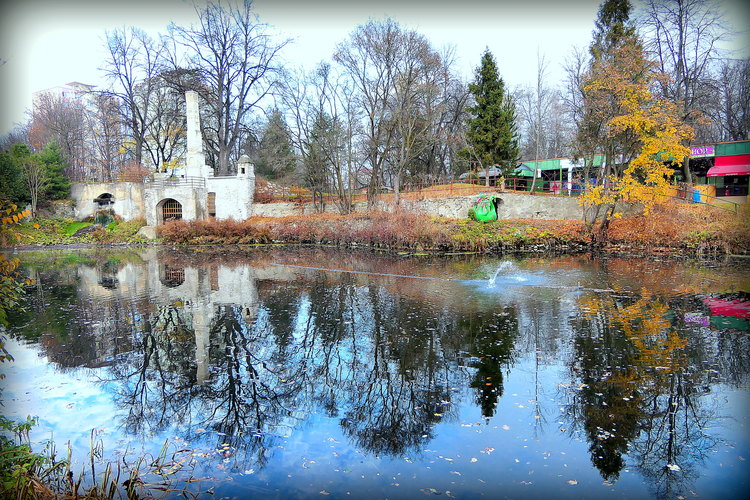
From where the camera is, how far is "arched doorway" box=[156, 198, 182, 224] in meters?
34.6

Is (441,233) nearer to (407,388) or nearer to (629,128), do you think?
(629,128)

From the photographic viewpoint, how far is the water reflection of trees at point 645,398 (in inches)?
190

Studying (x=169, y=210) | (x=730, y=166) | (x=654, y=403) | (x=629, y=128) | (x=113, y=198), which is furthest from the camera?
(x=113, y=198)

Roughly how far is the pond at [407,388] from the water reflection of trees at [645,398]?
0.10 ft

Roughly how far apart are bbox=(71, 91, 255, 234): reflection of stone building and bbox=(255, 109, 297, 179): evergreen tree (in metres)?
2.28

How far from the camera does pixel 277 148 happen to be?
110 feet

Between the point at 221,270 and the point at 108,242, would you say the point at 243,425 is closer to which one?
the point at 221,270

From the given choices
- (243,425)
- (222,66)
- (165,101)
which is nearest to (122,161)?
(165,101)

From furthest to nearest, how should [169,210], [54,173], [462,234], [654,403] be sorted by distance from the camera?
1. [169,210]
2. [54,173]
3. [462,234]
4. [654,403]

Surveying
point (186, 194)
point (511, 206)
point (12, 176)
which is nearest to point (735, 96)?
point (511, 206)

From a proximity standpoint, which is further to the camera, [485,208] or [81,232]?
[81,232]

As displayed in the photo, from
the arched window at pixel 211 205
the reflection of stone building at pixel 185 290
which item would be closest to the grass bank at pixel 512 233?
the arched window at pixel 211 205

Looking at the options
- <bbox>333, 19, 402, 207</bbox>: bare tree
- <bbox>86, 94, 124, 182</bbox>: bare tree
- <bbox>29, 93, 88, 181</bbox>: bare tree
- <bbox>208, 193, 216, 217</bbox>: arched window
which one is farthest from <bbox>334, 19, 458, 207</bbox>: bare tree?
<bbox>29, 93, 88, 181</bbox>: bare tree

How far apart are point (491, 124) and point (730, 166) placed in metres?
13.8
